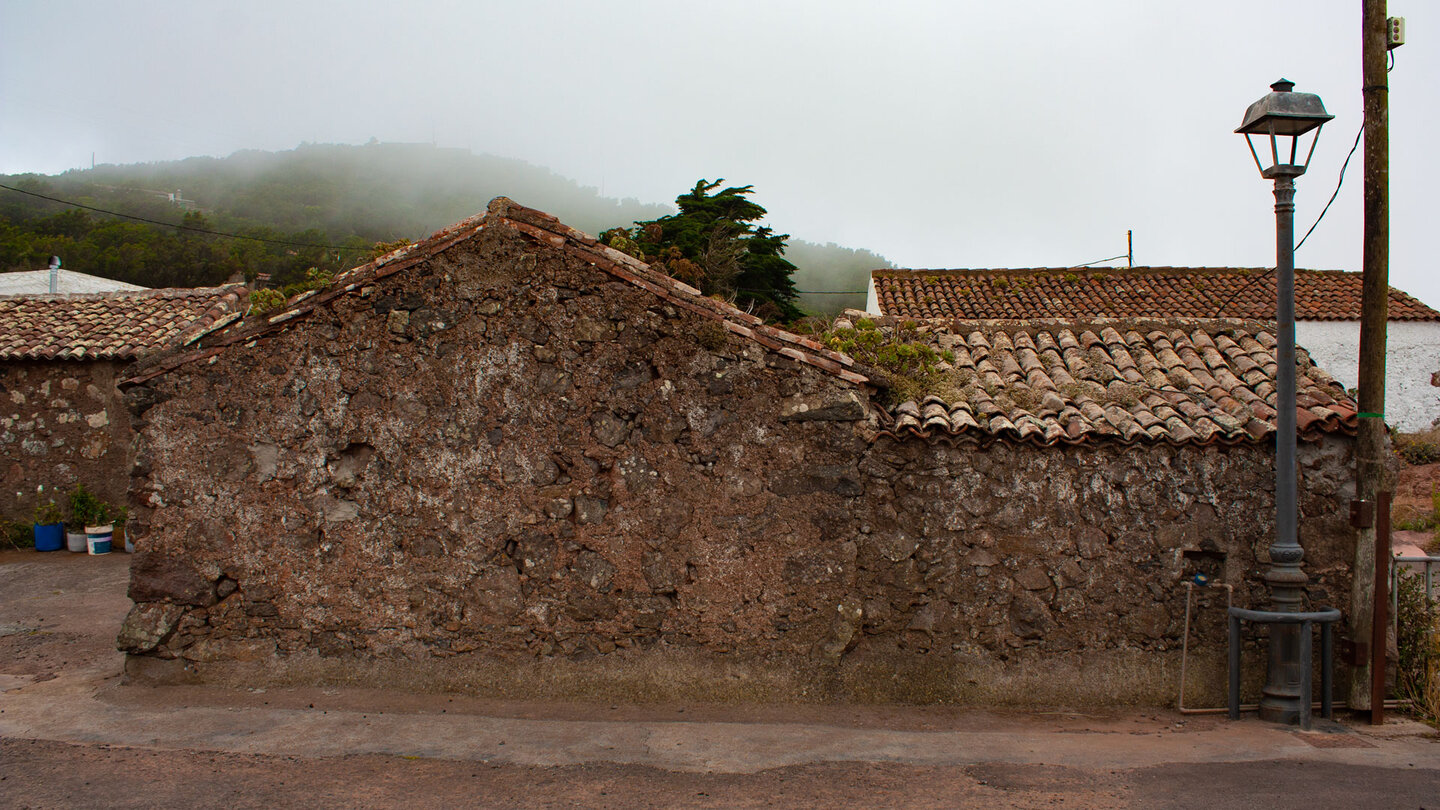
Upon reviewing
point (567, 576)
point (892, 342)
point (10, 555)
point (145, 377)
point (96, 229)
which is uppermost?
point (96, 229)

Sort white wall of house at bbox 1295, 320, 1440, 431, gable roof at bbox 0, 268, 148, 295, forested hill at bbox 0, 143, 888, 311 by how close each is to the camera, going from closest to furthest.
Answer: white wall of house at bbox 1295, 320, 1440, 431, gable roof at bbox 0, 268, 148, 295, forested hill at bbox 0, 143, 888, 311

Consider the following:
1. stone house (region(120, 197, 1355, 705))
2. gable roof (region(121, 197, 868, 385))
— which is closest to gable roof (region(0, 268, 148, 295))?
gable roof (region(121, 197, 868, 385))

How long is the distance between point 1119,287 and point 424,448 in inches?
758

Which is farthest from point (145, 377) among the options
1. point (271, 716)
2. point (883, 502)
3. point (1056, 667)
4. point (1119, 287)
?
point (1119, 287)

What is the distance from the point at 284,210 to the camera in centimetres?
5678

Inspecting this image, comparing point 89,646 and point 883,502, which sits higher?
point 883,502

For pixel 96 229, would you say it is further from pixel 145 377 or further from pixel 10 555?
pixel 145 377

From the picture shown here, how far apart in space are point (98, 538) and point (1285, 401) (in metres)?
15.2

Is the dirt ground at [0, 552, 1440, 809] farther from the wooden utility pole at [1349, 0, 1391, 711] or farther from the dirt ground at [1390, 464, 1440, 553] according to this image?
the dirt ground at [1390, 464, 1440, 553]

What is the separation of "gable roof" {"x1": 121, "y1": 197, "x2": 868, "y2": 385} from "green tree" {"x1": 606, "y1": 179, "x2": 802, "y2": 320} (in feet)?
36.4

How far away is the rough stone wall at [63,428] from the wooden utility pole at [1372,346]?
15.8 metres

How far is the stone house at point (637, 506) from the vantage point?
6.03m

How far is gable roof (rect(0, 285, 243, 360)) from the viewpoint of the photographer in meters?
13.1

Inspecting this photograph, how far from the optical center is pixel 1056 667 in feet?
20.0
